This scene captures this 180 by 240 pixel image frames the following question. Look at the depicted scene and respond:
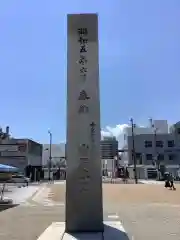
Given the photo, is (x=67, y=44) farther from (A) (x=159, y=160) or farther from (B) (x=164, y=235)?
(A) (x=159, y=160)

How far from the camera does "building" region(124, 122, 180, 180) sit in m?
99.3

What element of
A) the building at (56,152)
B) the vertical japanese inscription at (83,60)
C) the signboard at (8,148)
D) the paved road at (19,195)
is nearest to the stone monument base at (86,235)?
the vertical japanese inscription at (83,60)

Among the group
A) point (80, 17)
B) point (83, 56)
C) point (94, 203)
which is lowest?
point (94, 203)

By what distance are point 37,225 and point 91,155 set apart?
3658 millimetres

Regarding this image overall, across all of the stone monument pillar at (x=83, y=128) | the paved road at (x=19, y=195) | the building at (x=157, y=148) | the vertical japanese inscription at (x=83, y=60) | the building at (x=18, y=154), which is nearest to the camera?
the stone monument pillar at (x=83, y=128)

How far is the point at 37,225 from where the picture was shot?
13.5m

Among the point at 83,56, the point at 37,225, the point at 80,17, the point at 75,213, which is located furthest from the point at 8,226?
the point at 80,17

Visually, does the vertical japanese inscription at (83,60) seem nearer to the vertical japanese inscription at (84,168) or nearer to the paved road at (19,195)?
the vertical japanese inscription at (84,168)

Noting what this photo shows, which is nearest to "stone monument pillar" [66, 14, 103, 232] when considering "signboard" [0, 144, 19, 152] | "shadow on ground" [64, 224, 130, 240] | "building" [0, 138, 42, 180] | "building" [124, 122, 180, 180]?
"shadow on ground" [64, 224, 130, 240]

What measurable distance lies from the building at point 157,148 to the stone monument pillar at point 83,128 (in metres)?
87.6

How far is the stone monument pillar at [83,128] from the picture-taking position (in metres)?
11.4

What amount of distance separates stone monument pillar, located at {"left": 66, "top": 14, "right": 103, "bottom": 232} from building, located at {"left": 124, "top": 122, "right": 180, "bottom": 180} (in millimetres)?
87650

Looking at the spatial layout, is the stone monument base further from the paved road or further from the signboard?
the signboard

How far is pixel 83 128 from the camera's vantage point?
11758 millimetres
